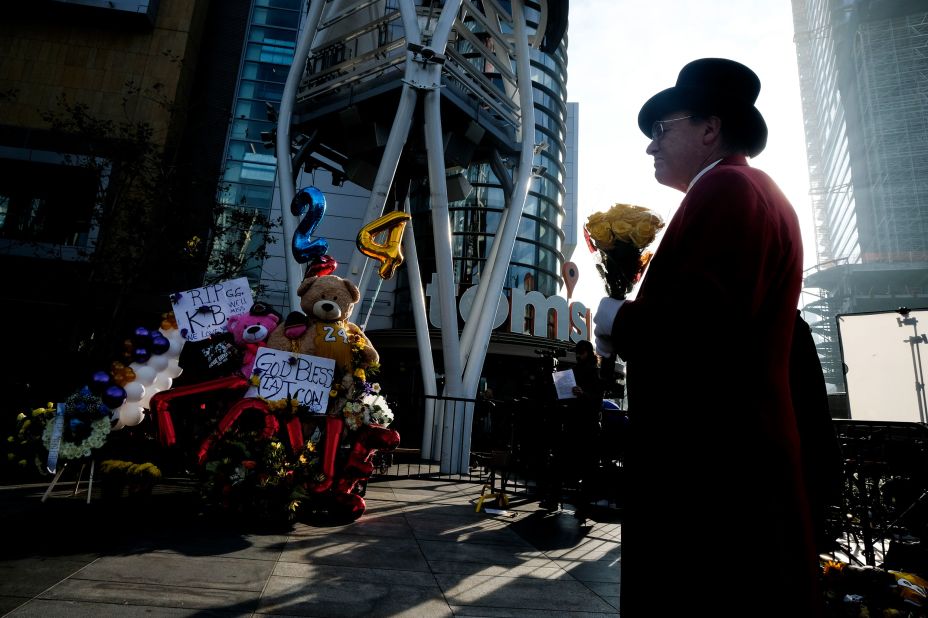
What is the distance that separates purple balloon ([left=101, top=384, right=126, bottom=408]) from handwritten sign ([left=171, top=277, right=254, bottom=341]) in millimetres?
887

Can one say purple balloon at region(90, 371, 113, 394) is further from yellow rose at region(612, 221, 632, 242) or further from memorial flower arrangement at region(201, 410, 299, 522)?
yellow rose at region(612, 221, 632, 242)

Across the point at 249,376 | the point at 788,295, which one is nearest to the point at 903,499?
the point at 788,295

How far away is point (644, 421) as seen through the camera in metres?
1.49

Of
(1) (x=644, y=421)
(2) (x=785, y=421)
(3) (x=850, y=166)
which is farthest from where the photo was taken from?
(3) (x=850, y=166)

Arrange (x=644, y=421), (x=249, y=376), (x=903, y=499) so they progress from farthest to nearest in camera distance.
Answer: (x=903, y=499)
(x=249, y=376)
(x=644, y=421)

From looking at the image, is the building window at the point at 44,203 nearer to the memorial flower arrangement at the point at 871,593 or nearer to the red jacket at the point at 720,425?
the red jacket at the point at 720,425

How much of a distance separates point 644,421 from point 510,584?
282 centimetres

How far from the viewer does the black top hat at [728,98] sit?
5.76 feet

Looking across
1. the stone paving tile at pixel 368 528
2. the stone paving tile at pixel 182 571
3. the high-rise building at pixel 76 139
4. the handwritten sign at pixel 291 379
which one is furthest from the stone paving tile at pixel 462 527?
the high-rise building at pixel 76 139

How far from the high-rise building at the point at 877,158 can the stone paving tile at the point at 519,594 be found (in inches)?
2036

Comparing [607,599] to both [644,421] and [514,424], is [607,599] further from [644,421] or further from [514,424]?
[514,424]

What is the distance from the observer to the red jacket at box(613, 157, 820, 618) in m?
1.28

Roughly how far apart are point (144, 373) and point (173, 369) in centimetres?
33

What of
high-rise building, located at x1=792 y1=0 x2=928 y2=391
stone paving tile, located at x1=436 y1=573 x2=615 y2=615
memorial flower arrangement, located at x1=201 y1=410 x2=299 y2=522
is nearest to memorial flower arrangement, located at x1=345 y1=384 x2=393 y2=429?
memorial flower arrangement, located at x1=201 y1=410 x2=299 y2=522
